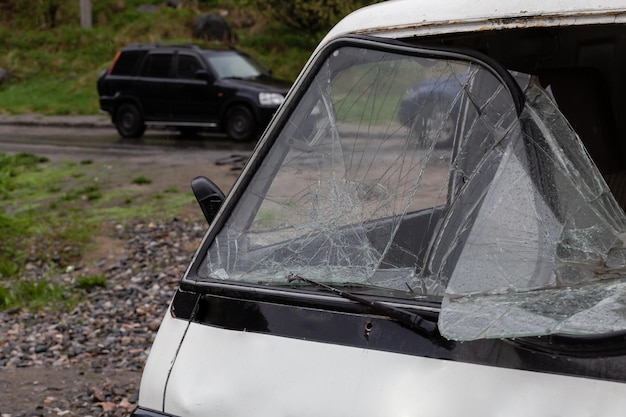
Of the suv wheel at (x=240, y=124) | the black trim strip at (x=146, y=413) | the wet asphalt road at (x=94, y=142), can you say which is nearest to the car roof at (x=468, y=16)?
the black trim strip at (x=146, y=413)

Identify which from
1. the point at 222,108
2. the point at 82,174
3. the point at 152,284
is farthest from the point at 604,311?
the point at 222,108

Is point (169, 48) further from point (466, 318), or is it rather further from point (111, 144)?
point (466, 318)

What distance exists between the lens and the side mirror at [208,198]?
3.17 m

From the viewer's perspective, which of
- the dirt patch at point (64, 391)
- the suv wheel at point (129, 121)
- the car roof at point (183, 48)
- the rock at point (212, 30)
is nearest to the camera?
the dirt patch at point (64, 391)

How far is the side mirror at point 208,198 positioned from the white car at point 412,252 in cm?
30

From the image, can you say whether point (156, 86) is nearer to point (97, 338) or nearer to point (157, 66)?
point (157, 66)

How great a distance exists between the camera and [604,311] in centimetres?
215

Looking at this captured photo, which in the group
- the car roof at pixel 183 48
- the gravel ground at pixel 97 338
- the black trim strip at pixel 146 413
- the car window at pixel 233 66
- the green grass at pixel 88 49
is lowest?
the green grass at pixel 88 49

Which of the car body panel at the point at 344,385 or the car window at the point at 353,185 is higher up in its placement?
the car window at the point at 353,185

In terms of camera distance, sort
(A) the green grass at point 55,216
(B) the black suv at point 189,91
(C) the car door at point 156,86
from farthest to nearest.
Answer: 1. (C) the car door at point 156,86
2. (B) the black suv at point 189,91
3. (A) the green grass at point 55,216

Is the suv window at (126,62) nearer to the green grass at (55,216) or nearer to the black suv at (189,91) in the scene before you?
the black suv at (189,91)

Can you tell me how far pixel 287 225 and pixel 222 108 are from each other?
16.2m

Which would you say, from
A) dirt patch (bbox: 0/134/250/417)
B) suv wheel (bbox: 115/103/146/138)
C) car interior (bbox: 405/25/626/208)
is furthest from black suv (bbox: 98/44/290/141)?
car interior (bbox: 405/25/626/208)

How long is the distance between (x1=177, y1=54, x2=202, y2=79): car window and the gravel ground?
32.7 ft
